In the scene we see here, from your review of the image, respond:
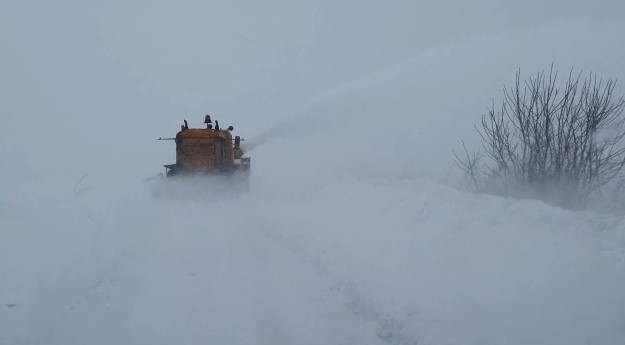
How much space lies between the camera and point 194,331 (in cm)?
577

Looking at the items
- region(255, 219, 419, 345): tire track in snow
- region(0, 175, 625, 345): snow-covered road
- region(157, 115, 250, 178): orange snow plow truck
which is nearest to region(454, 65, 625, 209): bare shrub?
region(0, 175, 625, 345): snow-covered road

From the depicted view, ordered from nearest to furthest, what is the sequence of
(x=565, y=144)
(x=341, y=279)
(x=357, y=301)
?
(x=357, y=301) < (x=341, y=279) < (x=565, y=144)

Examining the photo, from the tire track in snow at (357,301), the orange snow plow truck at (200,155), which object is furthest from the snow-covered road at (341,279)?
the orange snow plow truck at (200,155)

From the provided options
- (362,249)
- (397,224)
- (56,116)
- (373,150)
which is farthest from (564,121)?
(56,116)

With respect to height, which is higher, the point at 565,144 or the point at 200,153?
the point at 565,144

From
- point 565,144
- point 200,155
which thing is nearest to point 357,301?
→ point 565,144

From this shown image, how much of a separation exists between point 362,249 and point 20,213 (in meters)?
7.53

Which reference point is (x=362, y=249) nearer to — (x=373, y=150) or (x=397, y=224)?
(x=397, y=224)

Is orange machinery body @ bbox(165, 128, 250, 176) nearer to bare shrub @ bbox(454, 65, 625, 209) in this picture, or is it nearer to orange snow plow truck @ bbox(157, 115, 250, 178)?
orange snow plow truck @ bbox(157, 115, 250, 178)

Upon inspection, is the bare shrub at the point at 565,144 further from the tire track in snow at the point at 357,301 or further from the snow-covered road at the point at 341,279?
the tire track in snow at the point at 357,301

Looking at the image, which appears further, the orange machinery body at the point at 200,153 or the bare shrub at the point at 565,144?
the orange machinery body at the point at 200,153

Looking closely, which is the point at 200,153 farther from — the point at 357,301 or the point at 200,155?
the point at 357,301

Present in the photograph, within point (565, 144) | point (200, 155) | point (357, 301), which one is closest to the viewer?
point (357, 301)

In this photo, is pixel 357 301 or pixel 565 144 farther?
pixel 565 144
